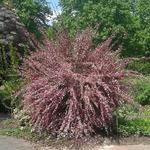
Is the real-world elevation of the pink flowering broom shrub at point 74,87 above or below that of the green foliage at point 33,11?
below

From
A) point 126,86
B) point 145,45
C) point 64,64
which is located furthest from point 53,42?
point 145,45

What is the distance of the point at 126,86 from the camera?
A: 10.9 meters

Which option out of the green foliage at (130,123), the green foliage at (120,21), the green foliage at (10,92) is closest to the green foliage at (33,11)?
the green foliage at (120,21)

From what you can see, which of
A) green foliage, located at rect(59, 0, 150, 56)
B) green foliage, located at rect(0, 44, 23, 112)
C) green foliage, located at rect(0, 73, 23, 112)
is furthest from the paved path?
green foliage, located at rect(59, 0, 150, 56)

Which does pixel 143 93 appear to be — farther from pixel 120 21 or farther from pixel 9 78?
pixel 120 21

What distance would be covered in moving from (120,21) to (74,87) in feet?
73.2

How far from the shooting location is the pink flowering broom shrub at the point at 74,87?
1034 centimetres

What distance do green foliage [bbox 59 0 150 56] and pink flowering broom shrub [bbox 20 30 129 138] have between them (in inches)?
769

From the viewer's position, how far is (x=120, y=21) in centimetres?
3238

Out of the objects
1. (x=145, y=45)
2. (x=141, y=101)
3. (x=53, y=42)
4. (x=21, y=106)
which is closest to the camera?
(x=53, y=42)

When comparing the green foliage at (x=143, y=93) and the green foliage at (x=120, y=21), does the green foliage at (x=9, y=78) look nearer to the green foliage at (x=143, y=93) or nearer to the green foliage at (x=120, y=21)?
the green foliage at (x=143, y=93)

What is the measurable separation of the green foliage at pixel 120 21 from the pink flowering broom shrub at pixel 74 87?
1954 cm

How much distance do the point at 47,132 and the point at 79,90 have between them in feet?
3.69

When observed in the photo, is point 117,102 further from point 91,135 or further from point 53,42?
point 53,42
